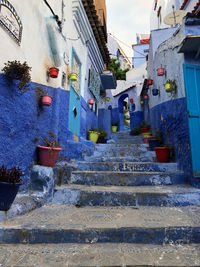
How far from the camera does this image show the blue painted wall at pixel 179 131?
13.4 feet

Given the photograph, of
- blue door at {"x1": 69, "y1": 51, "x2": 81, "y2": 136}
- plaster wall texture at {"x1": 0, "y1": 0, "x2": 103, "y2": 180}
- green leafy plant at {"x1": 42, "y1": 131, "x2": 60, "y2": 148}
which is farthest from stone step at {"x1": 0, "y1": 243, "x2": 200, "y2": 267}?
blue door at {"x1": 69, "y1": 51, "x2": 81, "y2": 136}

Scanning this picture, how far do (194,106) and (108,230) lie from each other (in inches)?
131

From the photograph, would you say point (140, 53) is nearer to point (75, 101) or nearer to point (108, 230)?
point (75, 101)

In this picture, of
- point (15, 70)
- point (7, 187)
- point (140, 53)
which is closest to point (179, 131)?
point (15, 70)

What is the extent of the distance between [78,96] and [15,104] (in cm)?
338

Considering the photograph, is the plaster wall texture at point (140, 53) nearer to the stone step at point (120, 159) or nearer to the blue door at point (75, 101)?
the blue door at point (75, 101)

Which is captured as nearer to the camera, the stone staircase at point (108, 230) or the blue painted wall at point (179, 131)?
the stone staircase at point (108, 230)

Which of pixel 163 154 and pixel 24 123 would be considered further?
pixel 163 154

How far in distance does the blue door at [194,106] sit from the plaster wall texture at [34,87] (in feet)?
9.22

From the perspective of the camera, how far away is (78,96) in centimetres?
630

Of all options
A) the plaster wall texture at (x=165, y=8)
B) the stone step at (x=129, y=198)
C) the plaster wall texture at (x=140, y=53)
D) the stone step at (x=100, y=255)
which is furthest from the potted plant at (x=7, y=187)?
the plaster wall texture at (x=140, y=53)

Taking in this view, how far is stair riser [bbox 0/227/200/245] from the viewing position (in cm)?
205

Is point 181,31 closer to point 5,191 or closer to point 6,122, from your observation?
point 6,122

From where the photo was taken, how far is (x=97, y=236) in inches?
82.4
